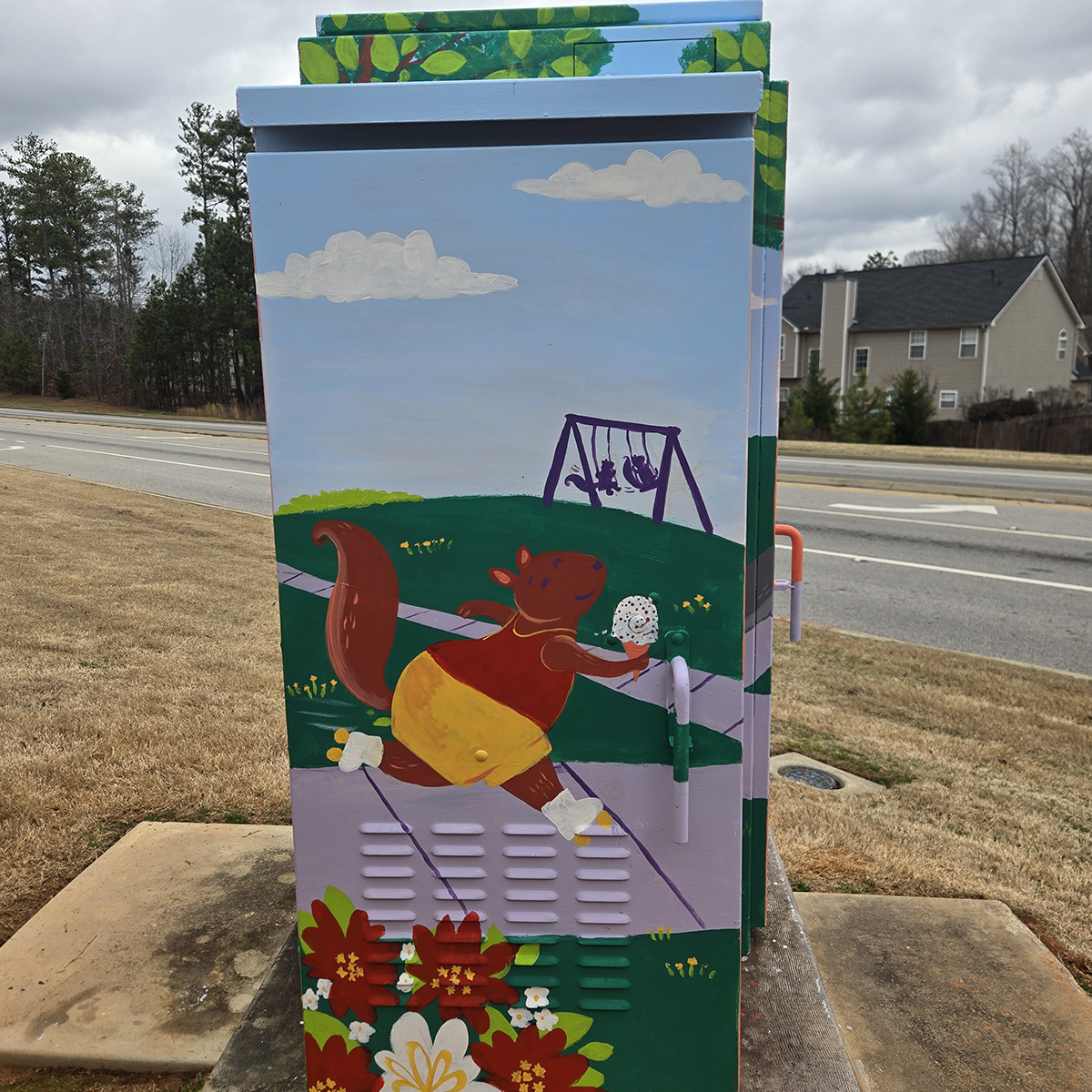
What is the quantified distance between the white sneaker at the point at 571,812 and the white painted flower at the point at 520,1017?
0.42 meters

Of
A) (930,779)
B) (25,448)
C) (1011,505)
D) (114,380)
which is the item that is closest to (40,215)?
(114,380)

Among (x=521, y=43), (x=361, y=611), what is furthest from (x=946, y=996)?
(x=521, y=43)

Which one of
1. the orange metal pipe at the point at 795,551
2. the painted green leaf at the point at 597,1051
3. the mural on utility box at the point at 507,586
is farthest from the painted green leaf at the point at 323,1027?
the orange metal pipe at the point at 795,551

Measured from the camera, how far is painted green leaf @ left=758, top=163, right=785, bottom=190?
Result: 7.86 ft

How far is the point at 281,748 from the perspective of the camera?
4.45 meters

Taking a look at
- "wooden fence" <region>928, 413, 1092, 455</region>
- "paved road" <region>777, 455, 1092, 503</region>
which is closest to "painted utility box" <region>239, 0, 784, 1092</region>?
"paved road" <region>777, 455, 1092, 503</region>

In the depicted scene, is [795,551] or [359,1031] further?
[795,551]

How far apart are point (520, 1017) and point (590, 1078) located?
22 cm

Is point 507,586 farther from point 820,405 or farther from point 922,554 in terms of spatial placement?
point 820,405

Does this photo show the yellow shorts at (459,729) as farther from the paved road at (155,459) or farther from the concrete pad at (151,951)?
the paved road at (155,459)

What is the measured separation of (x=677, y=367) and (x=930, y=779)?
3.37 meters

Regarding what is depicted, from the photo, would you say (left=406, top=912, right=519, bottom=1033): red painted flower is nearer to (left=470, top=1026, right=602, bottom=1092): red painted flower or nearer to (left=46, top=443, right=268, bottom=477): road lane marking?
(left=470, top=1026, right=602, bottom=1092): red painted flower

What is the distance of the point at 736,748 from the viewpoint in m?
1.96

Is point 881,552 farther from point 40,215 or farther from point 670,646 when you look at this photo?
point 40,215
